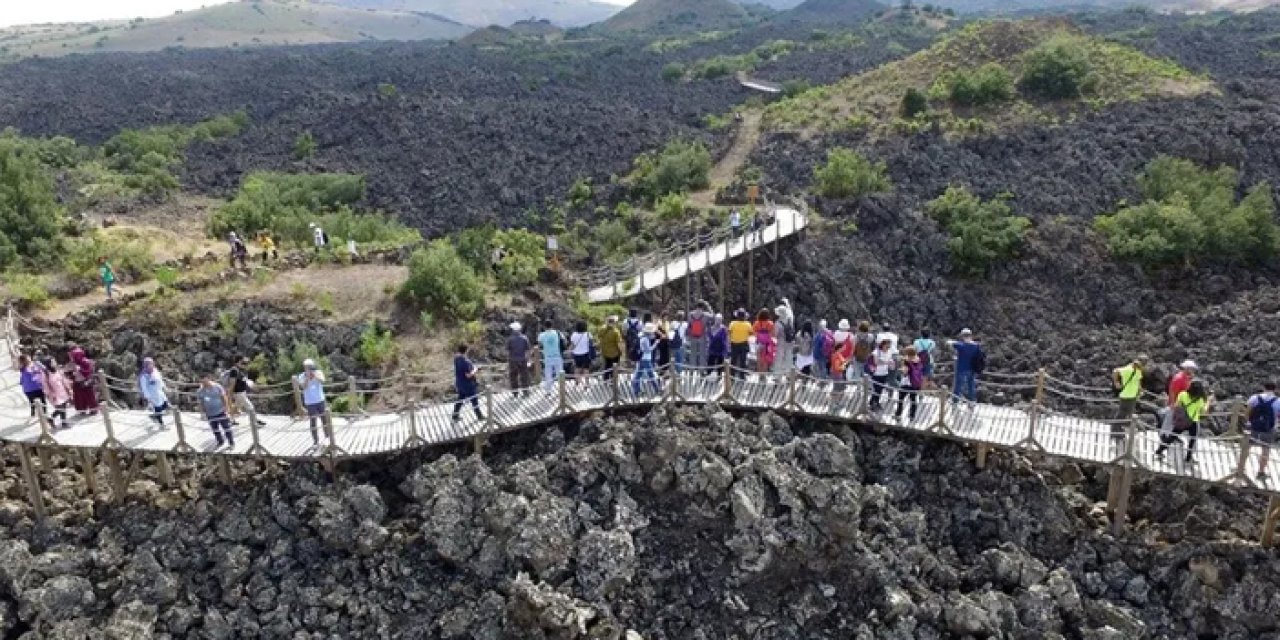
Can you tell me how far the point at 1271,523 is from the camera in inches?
578

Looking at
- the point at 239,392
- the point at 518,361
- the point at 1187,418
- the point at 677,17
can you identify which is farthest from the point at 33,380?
the point at 677,17

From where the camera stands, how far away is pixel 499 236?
2814 centimetres

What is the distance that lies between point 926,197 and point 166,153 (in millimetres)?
38446

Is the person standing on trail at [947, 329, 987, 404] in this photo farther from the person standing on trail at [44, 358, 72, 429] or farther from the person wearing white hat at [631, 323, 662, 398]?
the person standing on trail at [44, 358, 72, 429]

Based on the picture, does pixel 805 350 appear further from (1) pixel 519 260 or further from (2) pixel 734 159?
(2) pixel 734 159

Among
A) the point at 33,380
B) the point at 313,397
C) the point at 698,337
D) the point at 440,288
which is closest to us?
the point at 313,397

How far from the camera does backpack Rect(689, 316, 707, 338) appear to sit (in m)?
17.6

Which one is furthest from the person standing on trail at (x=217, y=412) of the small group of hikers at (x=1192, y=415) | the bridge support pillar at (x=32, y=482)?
the small group of hikers at (x=1192, y=415)

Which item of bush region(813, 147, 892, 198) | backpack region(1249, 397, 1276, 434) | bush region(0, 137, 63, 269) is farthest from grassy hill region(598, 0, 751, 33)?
backpack region(1249, 397, 1276, 434)

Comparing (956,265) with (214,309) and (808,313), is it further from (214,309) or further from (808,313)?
(214,309)

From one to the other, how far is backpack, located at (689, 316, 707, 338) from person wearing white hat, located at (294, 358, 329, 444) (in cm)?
638

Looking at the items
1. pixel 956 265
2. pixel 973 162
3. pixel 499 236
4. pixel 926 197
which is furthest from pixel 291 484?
pixel 973 162

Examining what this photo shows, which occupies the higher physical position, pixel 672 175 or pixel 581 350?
pixel 581 350

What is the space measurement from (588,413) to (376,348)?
745cm
